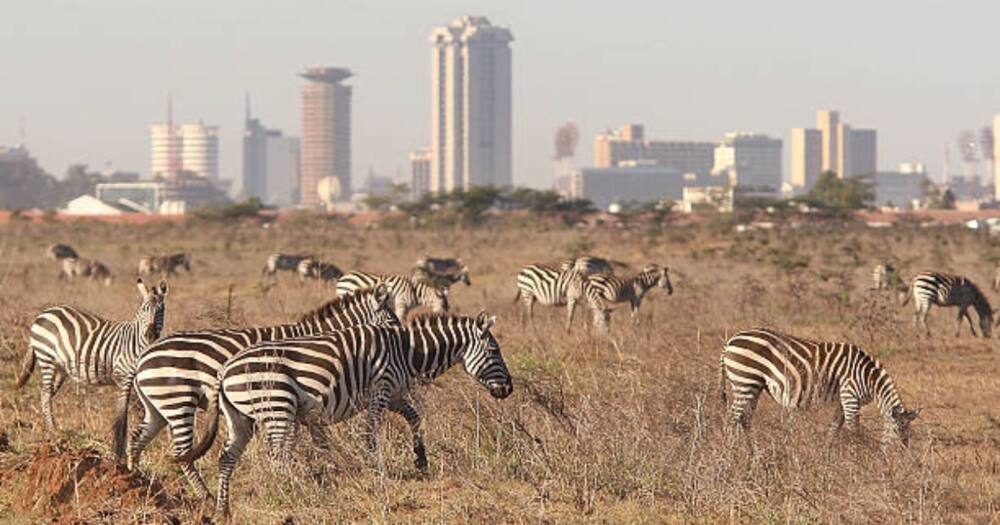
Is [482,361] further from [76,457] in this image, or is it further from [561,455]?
[76,457]

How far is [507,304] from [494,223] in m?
49.1

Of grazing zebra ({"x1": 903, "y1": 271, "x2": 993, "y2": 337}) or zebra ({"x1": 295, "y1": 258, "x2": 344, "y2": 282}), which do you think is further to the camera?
zebra ({"x1": 295, "y1": 258, "x2": 344, "y2": 282})

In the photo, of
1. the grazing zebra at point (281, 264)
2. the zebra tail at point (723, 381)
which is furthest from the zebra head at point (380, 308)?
the grazing zebra at point (281, 264)

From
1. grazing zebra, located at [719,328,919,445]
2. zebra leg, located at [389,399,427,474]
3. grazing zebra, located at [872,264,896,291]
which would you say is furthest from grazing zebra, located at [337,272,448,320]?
zebra leg, located at [389,399,427,474]

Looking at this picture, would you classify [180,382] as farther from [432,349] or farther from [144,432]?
[432,349]

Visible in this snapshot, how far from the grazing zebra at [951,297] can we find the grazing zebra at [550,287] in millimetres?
5169

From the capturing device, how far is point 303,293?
30500 mm

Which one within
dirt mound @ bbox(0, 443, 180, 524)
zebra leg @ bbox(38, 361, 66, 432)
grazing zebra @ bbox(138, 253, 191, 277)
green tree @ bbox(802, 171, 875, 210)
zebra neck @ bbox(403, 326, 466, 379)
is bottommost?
dirt mound @ bbox(0, 443, 180, 524)

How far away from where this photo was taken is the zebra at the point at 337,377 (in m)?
9.73

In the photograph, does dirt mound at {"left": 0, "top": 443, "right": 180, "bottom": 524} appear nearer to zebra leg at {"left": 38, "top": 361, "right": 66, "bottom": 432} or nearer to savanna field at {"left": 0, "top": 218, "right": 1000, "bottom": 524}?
savanna field at {"left": 0, "top": 218, "right": 1000, "bottom": 524}

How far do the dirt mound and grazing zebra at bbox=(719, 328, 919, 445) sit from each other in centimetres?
Result: 481

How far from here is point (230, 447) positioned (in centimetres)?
981

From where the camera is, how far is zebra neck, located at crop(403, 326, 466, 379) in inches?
447

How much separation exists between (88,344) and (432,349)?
376 centimetres
